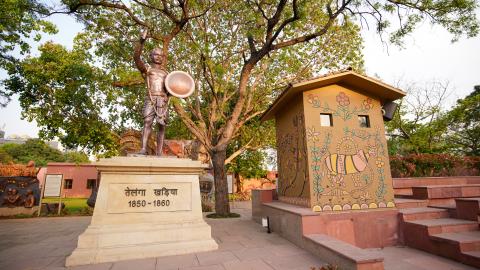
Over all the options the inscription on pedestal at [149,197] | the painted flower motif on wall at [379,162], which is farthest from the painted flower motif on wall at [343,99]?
the inscription on pedestal at [149,197]

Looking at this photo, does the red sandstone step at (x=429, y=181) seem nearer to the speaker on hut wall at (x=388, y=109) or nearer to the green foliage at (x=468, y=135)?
the speaker on hut wall at (x=388, y=109)

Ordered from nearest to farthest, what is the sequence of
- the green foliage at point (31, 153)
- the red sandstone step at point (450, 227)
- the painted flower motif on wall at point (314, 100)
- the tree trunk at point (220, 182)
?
1. the red sandstone step at point (450, 227)
2. the painted flower motif on wall at point (314, 100)
3. the tree trunk at point (220, 182)
4. the green foliage at point (31, 153)

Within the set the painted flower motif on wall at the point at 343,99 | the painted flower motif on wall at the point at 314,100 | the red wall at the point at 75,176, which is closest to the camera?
the painted flower motif on wall at the point at 314,100

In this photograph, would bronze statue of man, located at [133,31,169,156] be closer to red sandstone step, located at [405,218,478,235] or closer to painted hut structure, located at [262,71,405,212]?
painted hut structure, located at [262,71,405,212]

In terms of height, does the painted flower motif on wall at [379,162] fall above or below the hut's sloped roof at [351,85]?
below

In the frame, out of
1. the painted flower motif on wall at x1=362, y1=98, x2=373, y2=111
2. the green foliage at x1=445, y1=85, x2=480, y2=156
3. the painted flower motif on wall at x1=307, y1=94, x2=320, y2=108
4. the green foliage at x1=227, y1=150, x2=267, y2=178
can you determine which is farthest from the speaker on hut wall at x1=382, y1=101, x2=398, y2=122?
the green foliage at x1=445, y1=85, x2=480, y2=156

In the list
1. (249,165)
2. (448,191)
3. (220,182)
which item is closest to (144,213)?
(220,182)

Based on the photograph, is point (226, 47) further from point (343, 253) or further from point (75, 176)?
point (75, 176)

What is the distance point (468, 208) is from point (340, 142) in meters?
3.48

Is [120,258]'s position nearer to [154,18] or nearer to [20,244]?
[20,244]

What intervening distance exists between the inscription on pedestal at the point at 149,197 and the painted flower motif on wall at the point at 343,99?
528 centimetres

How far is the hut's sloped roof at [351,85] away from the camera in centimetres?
738

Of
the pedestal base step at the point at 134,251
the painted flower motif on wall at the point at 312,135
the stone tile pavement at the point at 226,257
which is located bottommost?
the stone tile pavement at the point at 226,257

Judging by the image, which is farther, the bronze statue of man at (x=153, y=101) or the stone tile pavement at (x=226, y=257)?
the bronze statue of man at (x=153, y=101)
